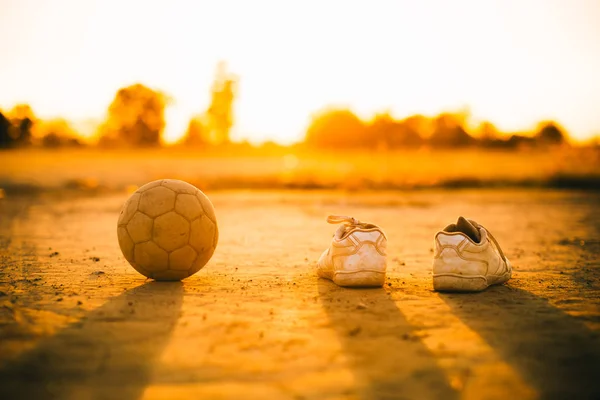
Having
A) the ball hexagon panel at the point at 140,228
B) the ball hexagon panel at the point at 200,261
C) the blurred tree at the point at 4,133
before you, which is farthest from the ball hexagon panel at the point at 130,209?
the blurred tree at the point at 4,133

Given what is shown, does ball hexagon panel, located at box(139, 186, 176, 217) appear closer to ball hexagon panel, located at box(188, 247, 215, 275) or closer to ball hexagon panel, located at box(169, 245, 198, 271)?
ball hexagon panel, located at box(169, 245, 198, 271)

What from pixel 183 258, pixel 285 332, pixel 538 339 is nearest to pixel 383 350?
pixel 285 332

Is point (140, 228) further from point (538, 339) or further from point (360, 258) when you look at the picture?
point (538, 339)

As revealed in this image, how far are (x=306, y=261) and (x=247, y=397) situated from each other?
4487 millimetres

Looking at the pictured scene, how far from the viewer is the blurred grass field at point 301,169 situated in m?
30.0

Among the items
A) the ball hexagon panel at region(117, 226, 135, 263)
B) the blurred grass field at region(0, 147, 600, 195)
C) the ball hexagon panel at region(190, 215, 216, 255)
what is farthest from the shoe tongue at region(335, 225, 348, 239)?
the blurred grass field at region(0, 147, 600, 195)

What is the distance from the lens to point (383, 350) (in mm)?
4055

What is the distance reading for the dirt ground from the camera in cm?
352

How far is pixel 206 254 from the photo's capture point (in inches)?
244

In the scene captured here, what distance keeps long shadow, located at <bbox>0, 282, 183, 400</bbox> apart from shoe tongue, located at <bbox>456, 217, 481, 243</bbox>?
3311 mm

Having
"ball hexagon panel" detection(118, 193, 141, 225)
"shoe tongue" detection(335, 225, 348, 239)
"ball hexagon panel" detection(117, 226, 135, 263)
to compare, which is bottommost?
"ball hexagon panel" detection(117, 226, 135, 263)

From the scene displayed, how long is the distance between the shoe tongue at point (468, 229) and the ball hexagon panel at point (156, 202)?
10.9 feet

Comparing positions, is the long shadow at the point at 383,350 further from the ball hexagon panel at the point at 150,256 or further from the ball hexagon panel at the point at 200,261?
the ball hexagon panel at the point at 150,256

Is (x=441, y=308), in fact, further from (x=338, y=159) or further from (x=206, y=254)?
(x=338, y=159)
